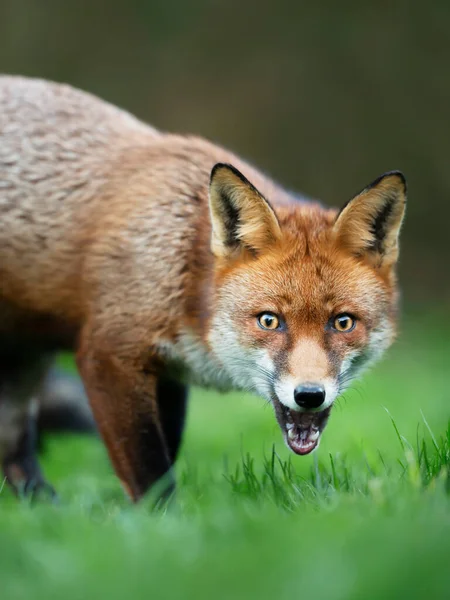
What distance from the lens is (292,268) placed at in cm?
492

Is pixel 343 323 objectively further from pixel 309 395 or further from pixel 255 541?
pixel 255 541

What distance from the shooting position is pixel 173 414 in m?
6.13

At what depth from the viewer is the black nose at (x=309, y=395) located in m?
4.36

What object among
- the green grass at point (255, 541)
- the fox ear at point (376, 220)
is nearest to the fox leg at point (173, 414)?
the green grass at point (255, 541)

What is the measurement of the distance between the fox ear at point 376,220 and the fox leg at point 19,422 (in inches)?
104

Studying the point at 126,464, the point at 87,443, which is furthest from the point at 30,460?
the point at 87,443

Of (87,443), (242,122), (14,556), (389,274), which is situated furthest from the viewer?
(242,122)

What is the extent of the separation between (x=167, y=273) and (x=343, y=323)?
1113 mm

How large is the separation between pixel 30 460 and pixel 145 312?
2.16 m

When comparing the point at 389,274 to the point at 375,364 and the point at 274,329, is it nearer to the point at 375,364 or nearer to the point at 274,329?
the point at 375,364

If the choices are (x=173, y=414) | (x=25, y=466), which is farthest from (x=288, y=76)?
(x=173, y=414)

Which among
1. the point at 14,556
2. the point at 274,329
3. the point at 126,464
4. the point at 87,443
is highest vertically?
the point at 274,329

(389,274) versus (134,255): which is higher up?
(389,274)

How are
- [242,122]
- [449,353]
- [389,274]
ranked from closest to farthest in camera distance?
[389,274] → [449,353] → [242,122]
